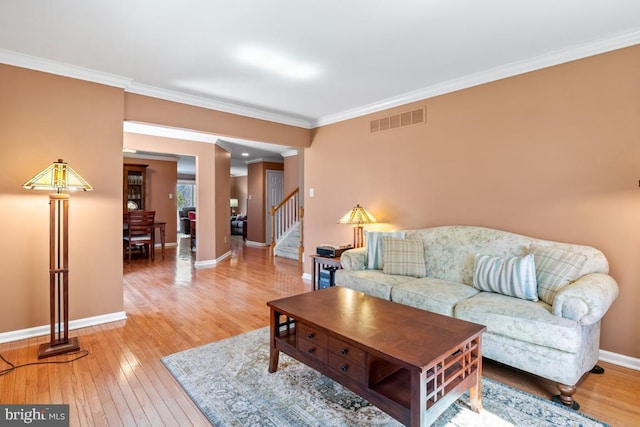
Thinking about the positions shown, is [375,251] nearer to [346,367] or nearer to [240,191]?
[346,367]

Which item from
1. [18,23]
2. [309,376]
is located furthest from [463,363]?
[18,23]

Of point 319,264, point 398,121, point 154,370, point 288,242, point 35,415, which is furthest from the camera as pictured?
point 288,242

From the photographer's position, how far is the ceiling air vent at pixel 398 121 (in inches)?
147

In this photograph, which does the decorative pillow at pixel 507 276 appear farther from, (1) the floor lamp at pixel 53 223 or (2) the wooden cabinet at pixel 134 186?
(2) the wooden cabinet at pixel 134 186

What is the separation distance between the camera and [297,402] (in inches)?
76.9

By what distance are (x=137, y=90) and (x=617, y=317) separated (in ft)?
16.1

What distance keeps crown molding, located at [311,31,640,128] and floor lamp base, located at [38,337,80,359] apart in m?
3.96

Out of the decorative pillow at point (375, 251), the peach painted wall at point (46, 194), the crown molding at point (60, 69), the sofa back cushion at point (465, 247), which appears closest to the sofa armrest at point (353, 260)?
the decorative pillow at point (375, 251)

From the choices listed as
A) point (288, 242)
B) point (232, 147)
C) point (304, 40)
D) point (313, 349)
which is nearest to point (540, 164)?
point (304, 40)

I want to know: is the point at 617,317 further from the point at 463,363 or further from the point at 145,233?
the point at 145,233

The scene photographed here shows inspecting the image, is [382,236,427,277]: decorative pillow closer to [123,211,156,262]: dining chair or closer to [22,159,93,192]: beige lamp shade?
[22,159,93,192]: beige lamp shade

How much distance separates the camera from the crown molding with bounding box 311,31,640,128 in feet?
8.15

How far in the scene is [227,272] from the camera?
18.5 ft

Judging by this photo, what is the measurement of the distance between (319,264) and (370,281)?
45.2 inches
